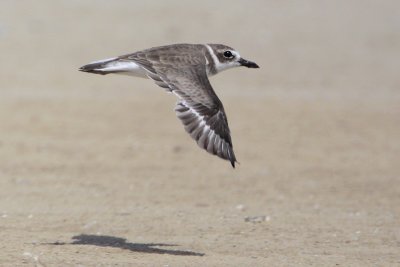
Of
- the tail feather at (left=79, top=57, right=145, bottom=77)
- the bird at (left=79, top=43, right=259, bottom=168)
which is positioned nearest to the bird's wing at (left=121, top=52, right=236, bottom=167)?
the bird at (left=79, top=43, right=259, bottom=168)

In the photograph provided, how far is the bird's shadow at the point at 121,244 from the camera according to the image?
791 cm

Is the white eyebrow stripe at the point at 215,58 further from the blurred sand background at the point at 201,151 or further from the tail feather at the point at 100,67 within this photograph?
the blurred sand background at the point at 201,151

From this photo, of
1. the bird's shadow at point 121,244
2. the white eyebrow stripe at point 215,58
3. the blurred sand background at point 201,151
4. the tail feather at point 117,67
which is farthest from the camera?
the white eyebrow stripe at point 215,58

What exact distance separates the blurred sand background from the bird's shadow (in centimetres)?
1

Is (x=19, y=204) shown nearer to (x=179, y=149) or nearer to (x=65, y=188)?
(x=65, y=188)

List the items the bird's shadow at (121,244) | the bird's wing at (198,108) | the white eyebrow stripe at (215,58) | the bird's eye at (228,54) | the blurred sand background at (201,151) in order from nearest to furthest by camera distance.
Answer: the bird's wing at (198,108), the bird's shadow at (121,244), the blurred sand background at (201,151), the white eyebrow stripe at (215,58), the bird's eye at (228,54)

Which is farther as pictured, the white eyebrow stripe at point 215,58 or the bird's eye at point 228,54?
the bird's eye at point 228,54

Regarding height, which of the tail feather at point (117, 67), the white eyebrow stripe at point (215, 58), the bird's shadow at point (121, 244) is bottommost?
the bird's shadow at point (121, 244)

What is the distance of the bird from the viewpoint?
299 inches

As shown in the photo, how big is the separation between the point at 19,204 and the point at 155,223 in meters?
1.21

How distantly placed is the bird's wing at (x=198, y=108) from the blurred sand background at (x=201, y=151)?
773 millimetres

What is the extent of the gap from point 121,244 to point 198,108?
1.21 meters

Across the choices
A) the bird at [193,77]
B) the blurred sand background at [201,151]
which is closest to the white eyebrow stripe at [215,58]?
the bird at [193,77]

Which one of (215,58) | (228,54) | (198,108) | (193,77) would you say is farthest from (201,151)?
(198,108)
